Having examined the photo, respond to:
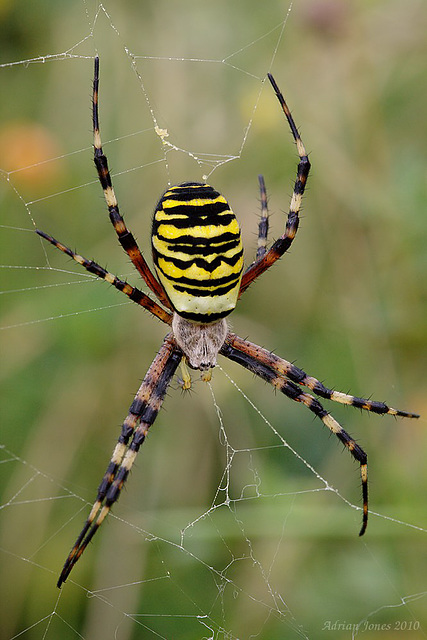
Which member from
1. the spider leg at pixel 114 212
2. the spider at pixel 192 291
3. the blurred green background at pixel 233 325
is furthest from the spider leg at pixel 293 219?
the blurred green background at pixel 233 325

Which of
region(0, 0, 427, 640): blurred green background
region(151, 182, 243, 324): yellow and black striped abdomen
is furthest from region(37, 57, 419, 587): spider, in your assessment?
region(0, 0, 427, 640): blurred green background

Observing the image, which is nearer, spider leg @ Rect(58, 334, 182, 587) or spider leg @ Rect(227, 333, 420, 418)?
spider leg @ Rect(58, 334, 182, 587)

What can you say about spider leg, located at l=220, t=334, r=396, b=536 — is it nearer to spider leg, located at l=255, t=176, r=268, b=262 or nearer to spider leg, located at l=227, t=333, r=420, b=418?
spider leg, located at l=227, t=333, r=420, b=418

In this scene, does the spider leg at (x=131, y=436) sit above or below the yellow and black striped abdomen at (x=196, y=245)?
below

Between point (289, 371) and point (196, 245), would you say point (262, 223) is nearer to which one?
point (289, 371)

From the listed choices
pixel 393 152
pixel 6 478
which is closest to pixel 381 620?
pixel 6 478

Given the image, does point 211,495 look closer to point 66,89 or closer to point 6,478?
point 6,478

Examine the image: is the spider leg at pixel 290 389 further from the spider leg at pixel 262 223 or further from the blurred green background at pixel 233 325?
the spider leg at pixel 262 223
